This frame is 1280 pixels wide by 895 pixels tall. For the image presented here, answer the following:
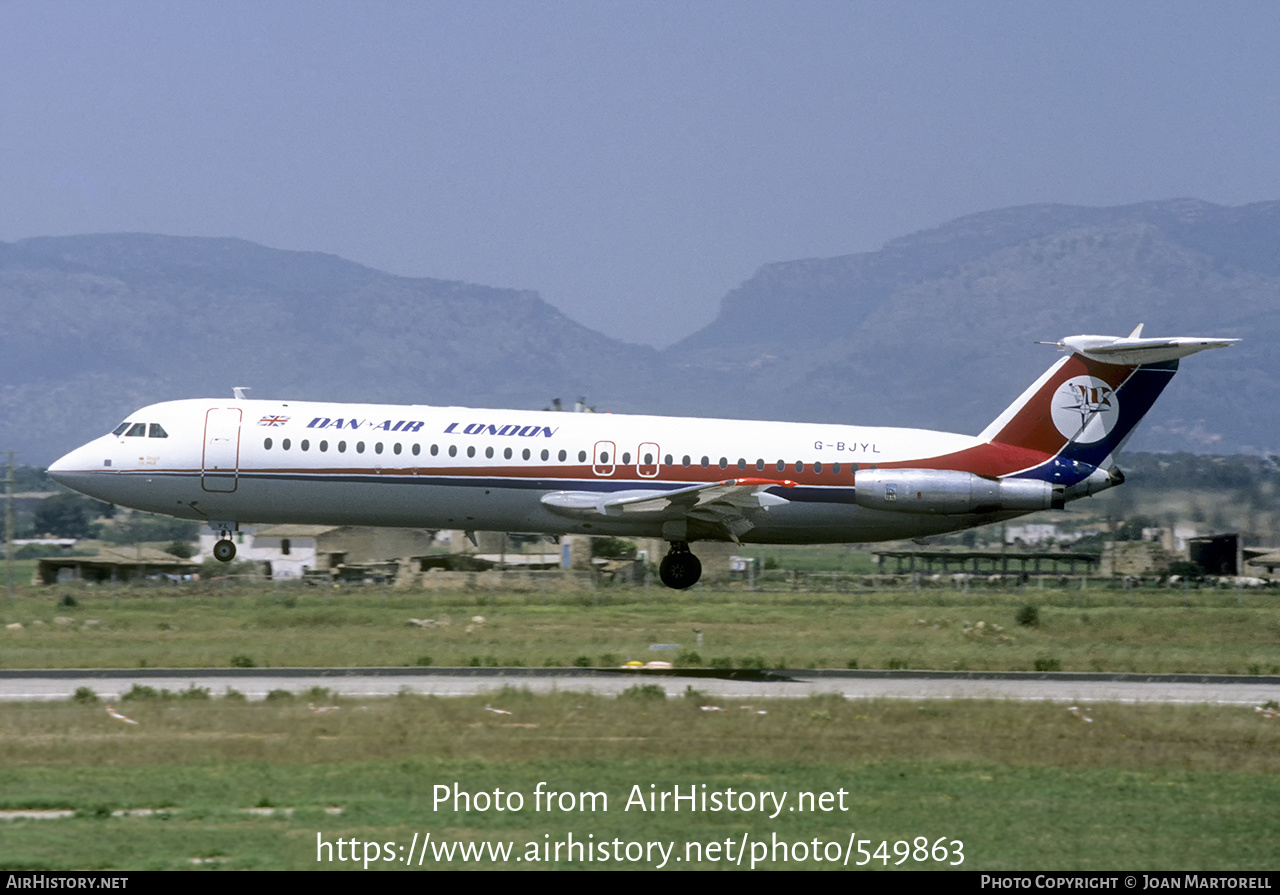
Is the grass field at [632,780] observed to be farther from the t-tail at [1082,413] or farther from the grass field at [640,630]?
the t-tail at [1082,413]

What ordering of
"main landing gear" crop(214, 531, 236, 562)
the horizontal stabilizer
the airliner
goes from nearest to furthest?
the airliner, the horizontal stabilizer, "main landing gear" crop(214, 531, 236, 562)

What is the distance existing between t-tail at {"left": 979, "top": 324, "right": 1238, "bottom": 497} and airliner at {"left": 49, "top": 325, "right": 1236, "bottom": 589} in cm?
3

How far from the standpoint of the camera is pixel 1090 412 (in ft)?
120

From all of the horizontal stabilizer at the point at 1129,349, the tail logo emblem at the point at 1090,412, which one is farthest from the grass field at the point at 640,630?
the horizontal stabilizer at the point at 1129,349

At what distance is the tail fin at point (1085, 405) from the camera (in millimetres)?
36594

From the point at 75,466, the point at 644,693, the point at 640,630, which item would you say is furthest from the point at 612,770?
the point at 75,466

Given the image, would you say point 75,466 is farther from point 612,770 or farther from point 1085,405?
point 1085,405

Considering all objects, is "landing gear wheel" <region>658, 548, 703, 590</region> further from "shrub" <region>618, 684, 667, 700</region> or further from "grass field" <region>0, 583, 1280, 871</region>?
"shrub" <region>618, 684, 667, 700</region>

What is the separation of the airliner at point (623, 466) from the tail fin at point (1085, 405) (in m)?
0.03

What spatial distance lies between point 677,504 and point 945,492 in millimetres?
6032

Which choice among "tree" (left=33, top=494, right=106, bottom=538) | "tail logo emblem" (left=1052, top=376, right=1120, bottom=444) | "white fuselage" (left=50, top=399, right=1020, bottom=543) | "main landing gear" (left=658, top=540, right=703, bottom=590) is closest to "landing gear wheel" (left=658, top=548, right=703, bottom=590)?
"main landing gear" (left=658, top=540, right=703, bottom=590)

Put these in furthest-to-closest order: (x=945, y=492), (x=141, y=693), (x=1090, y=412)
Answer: (x=1090, y=412)
(x=945, y=492)
(x=141, y=693)

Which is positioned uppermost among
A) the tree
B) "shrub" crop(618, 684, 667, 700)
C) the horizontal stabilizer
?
the horizontal stabilizer

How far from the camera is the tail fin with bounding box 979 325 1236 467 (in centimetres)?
3659
